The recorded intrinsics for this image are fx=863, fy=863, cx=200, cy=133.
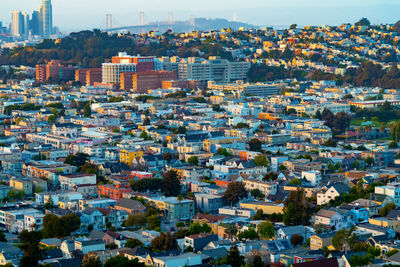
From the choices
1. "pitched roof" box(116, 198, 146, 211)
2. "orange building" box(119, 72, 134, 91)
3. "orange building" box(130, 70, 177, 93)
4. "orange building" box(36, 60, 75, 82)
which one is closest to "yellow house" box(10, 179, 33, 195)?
"pitched roof" box(116, 198, 146, 211)

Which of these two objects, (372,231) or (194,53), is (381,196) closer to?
(372,231)

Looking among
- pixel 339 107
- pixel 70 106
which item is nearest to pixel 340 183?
pixel 339 107

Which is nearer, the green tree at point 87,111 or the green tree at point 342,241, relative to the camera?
the green tree at point 342,241

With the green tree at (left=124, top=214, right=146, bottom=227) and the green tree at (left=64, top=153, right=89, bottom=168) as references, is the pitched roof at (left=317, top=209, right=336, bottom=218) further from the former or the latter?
the green tree at (left=64, top=153, right=89, bottom=168)

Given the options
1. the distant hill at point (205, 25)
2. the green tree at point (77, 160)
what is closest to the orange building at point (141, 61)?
the green tree at point (77, 160)

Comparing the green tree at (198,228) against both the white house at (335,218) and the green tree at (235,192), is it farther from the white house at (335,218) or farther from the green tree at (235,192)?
the green tree at (235,192)

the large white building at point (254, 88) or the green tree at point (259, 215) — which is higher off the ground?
the large white building at point (254, 88)

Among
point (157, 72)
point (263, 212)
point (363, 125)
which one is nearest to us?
point (263, 212)
